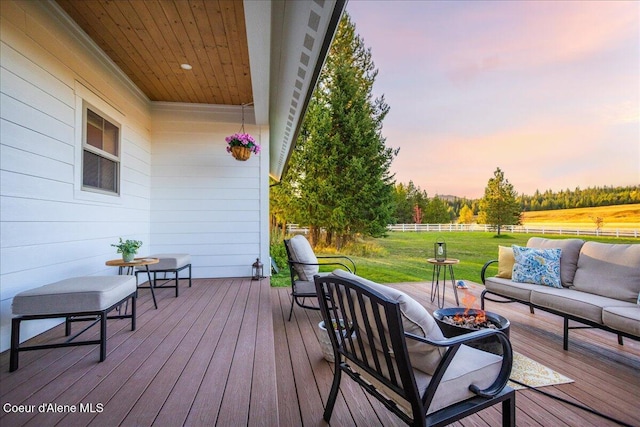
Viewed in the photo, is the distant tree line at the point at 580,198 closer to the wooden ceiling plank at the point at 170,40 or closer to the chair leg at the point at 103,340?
the wooden ceiling plank at the point at 170,40

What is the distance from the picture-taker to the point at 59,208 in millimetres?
2893

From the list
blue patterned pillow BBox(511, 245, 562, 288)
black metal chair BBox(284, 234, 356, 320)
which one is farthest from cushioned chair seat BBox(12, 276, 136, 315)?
blue patterned pillow BBox(511, 245, 562, 288)

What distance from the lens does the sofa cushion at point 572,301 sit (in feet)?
8.20

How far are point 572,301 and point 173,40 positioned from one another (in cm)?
478

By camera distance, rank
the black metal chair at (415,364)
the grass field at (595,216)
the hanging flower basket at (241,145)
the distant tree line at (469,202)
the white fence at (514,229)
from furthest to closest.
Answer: the hanging flower basket at (241,145) → the distant tree line at (469,202) → the white fence at (514,229) → the grass field at (595,216) → the black metal chair at (415,364)

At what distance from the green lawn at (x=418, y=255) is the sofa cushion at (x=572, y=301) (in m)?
2.70

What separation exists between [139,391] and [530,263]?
381cm

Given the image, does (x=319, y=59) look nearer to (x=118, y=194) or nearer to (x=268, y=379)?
(x=268, y=379)

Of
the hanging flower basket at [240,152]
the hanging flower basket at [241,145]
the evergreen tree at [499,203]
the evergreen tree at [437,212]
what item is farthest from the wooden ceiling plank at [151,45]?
the evergreen tree at [499,203]

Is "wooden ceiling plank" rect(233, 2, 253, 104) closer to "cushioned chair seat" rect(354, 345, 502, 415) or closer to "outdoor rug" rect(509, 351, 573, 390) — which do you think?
"cushioned chair seat" rect(354, 345, 502, 415)

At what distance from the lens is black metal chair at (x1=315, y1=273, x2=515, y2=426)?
1.14 metres

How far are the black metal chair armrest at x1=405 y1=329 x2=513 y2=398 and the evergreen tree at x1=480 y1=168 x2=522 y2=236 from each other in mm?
5045

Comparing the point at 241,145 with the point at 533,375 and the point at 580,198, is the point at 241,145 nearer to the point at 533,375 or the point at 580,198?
the point at 533,375

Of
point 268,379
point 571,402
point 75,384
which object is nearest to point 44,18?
point 75,384
